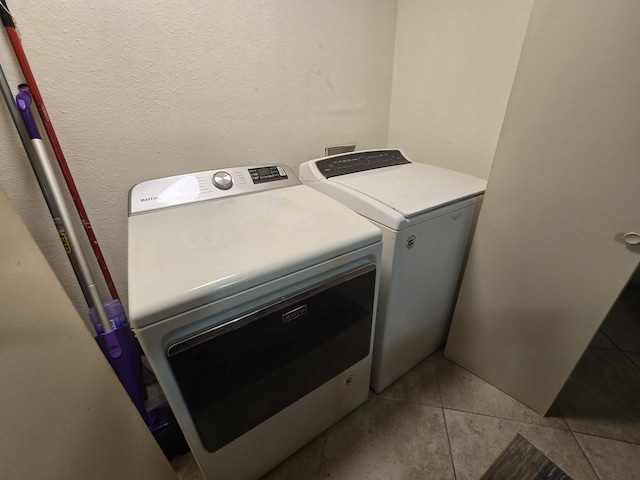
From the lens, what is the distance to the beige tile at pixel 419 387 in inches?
50.7

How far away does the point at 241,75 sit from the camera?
3.73 feet

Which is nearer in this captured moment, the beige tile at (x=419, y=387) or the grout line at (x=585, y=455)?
the grout line at (x=585, y=455)

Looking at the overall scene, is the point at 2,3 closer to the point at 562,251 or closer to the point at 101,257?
the point at 101,257

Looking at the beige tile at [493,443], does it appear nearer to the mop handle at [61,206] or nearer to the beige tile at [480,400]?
the beige tile at [480,400]

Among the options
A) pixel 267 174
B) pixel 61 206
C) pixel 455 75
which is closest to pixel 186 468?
pixel 61 206

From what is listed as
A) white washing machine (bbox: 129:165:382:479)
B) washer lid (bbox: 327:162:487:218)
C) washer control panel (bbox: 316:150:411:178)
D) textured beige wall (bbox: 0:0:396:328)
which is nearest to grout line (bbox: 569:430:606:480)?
white washing machine (bbox: 129:165:382:479)

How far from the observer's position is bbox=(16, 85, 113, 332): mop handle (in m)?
0.76

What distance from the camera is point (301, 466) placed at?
3.47ft

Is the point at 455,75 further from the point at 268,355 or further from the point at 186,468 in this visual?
the point at 186,468

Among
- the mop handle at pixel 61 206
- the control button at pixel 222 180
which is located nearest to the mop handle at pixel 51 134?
the mop handle at pixel 61 206

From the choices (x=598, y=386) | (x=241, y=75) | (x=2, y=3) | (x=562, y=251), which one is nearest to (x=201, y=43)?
(x=241, y=75)

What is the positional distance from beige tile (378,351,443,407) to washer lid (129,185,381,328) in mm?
924

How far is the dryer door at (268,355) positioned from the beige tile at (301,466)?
1.21ft

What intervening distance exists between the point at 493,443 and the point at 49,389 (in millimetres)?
1485
